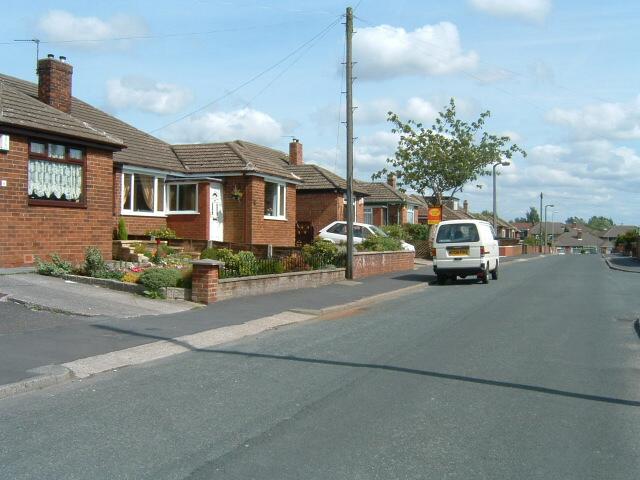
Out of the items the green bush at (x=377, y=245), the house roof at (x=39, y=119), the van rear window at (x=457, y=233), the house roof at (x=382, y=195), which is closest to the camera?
the house roof at (x=39, y=119)

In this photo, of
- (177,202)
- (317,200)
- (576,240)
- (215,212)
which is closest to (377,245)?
(215,212)

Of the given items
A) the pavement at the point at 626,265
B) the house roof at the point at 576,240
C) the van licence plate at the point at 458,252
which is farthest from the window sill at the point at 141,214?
the house roof at the point at 576,240

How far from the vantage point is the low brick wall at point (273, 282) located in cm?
1494

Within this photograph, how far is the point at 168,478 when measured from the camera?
4637mm

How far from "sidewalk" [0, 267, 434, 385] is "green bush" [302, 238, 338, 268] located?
3.85 meters

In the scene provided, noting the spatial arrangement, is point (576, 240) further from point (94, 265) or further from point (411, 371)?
point (411, 371)

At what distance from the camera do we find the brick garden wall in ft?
49.4

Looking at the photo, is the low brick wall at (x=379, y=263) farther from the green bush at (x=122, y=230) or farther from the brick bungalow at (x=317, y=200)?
the green bush at (x=122, y=230)

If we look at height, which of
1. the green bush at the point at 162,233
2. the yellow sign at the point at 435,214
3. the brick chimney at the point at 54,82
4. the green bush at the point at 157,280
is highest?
the brick chimney at the point at 54,82

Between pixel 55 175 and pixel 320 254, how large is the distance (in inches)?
329

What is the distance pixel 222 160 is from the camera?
1044 inches

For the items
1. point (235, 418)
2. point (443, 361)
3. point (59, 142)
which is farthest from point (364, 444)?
point (59, 142)

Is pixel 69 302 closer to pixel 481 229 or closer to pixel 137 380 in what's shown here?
pixel 137 380

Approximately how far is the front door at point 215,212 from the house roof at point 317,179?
843 centimetres
